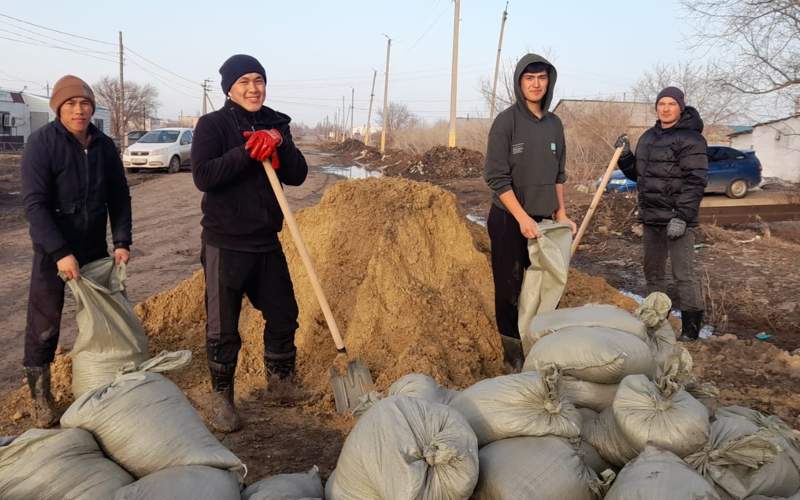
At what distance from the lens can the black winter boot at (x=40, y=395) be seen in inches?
123

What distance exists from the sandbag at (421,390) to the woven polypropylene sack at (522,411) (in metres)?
0.16

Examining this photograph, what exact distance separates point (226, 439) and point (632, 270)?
625 cm

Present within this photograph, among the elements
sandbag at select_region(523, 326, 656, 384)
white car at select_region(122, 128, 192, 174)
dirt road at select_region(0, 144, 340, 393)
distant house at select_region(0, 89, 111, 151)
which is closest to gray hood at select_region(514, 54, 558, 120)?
sandbag at select_region(523, 326, 656, 384)

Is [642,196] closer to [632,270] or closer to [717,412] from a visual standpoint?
[717,412]

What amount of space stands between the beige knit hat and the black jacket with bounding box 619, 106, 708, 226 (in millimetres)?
3646

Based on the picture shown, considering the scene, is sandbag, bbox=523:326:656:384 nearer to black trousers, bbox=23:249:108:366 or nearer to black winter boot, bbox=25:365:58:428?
black trousers, bbox=23:249:108:366

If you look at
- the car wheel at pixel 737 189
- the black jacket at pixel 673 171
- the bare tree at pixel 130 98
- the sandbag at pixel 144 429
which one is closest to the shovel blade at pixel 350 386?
the sandbag at pixel 144 429

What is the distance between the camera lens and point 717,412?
2.40 metres

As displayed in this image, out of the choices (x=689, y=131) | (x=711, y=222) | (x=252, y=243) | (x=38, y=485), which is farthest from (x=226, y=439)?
(x=711, y=222)

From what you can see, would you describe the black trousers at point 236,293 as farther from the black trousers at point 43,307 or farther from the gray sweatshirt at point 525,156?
the gray sweatshirt at point 525,156

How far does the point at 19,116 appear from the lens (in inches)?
1313

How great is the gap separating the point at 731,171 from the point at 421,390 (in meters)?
15.4

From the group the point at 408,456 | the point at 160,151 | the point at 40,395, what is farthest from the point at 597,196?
the point at 160,151

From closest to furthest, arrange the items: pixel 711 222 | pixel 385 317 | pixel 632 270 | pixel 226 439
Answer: pixel 226 439, pixel 385 317, pixel 632 270, pixel 711 222
